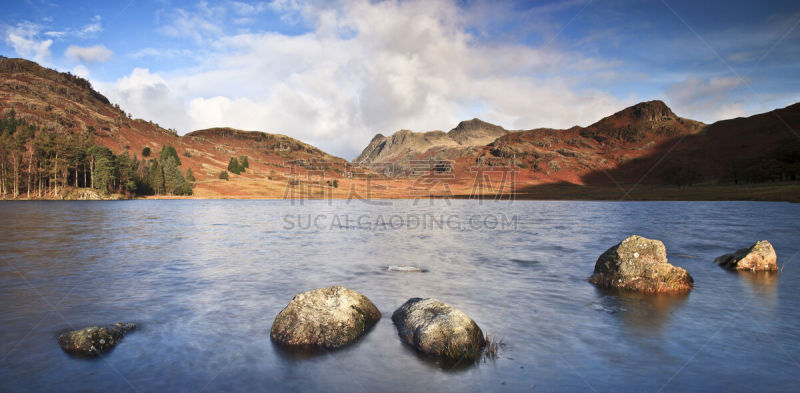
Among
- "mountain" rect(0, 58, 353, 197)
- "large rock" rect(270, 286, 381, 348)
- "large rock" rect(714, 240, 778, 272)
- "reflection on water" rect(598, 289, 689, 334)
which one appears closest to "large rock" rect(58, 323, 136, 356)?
"large rock" rect(270, 286, 381, 348)

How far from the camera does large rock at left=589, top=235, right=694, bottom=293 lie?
48.0 ft

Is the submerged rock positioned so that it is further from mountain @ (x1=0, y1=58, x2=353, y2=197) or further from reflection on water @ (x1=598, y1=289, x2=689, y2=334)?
mountain @ (x1=0, y1=58, x2=353, y2=197)

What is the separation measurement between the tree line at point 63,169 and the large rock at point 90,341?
11181cm

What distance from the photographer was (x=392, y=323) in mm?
11141

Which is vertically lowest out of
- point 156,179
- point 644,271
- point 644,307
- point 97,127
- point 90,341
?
point 644,307

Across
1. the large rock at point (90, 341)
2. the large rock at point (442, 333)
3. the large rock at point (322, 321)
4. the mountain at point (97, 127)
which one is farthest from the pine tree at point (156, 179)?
the large rock at point (442, 333)

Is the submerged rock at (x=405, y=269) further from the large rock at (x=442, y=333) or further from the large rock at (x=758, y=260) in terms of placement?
the large rock at (x=758, y=260)

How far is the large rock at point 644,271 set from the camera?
48.0ft

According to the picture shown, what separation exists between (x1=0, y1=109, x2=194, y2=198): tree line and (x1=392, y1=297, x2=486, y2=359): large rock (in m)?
117

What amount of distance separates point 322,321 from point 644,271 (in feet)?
39.2

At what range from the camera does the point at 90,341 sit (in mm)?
9055

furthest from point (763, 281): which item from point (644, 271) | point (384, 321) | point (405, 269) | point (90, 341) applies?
point (90, 341)

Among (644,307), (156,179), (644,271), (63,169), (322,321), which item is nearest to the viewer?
(322,321)

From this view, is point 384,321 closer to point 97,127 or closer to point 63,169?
point 63,169
